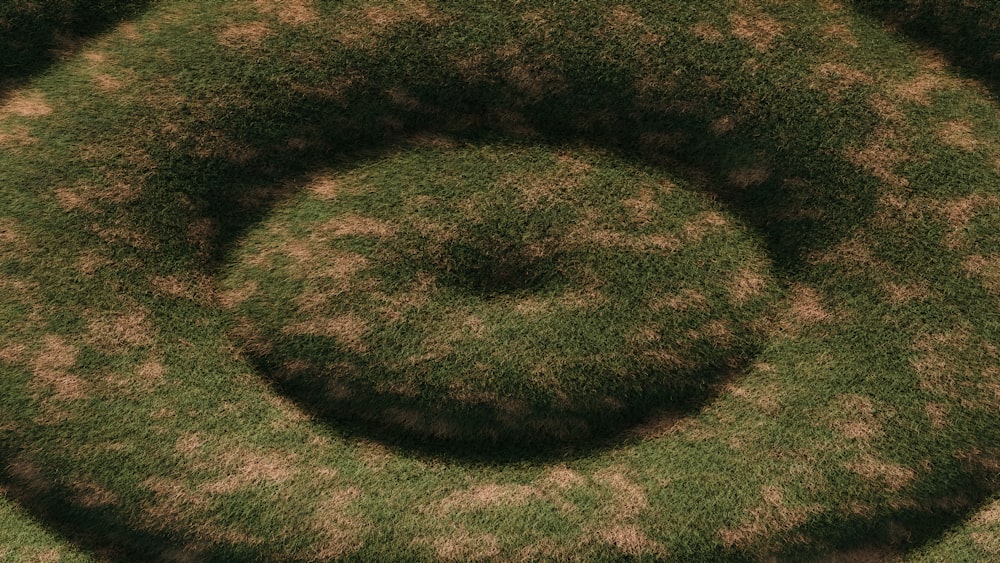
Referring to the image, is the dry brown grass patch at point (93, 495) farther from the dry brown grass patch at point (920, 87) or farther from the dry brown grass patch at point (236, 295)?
the dry brown grass patch at point (920, 87)

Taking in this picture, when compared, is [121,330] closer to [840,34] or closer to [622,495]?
[622,495]

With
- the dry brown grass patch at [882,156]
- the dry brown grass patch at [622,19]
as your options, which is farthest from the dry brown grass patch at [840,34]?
the dry brown grass patch at [622,19]

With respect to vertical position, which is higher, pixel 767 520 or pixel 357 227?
pixel 357 227

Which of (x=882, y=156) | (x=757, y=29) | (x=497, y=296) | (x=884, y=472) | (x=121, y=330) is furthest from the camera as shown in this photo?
(x=757, y=29)

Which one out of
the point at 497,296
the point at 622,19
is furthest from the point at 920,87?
the point at 497,296

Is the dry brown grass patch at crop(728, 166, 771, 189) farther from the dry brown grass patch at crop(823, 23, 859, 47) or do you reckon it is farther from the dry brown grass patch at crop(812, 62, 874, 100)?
the dry brown grass patch at crop(823, 23, 859, 47)

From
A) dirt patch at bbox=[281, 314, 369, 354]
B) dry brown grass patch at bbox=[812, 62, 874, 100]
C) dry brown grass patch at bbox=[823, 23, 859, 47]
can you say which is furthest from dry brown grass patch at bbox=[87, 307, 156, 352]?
dry brown grass patch at bbox=[823, 23, 859, 47]
